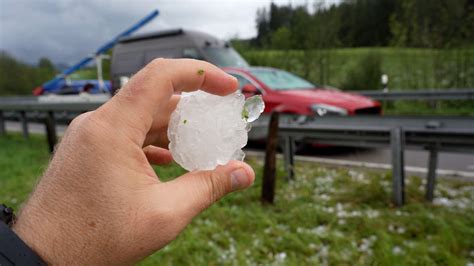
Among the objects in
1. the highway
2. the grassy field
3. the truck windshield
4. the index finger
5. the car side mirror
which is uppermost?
the index finger

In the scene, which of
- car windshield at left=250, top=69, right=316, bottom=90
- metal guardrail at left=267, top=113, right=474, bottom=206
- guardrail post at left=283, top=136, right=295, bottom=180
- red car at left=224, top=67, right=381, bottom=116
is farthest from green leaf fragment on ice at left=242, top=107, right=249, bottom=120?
car windshield at left=250, top=69, right=316, bottom=90

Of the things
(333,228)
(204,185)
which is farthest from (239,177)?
(333,228)

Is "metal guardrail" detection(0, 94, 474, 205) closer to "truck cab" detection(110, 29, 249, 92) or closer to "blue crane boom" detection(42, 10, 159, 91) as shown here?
"truck cab" detection(110, 29, 249, 92)

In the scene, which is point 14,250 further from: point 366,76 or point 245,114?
point 366,76

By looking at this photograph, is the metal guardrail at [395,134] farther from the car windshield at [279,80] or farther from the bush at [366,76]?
the bush at [366,76]

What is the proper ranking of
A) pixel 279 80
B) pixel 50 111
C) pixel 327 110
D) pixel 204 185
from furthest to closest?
1. pixel 50 111
2. pixel 279 80
3. pixel 327 110
4. pixel 204 185

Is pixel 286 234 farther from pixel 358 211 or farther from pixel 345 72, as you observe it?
pixel 345 72
